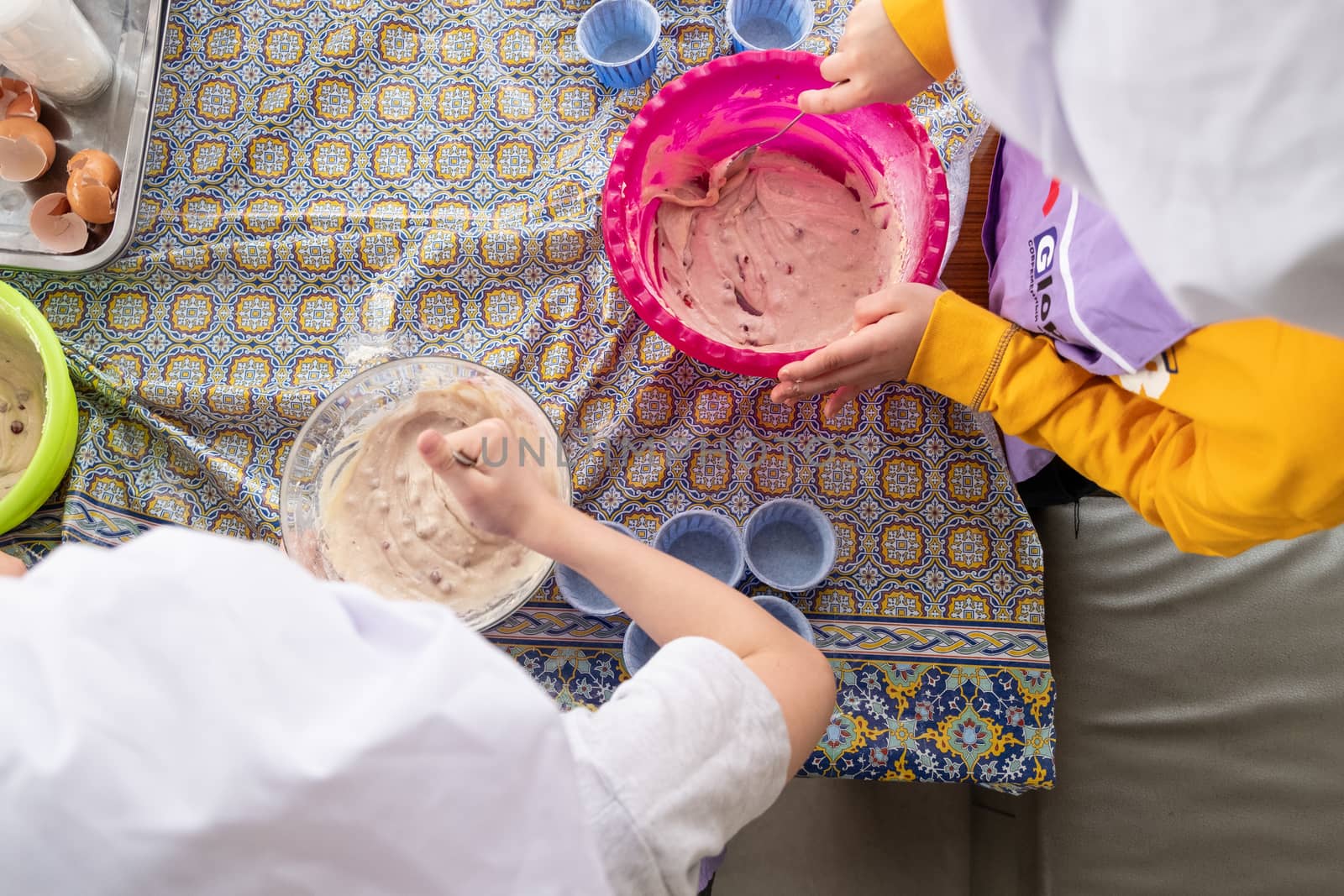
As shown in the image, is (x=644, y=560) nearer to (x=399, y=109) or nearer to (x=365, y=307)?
(x=365, y=307)

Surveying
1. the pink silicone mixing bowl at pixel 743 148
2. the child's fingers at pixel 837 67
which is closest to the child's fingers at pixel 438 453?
the pink silicone mixing bowl at pixel 743 148

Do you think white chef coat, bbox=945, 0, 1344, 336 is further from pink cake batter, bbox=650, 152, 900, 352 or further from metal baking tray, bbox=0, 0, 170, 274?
metal baking tray, bbox=0, 0, 170, 274

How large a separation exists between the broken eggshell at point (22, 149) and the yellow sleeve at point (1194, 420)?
1258mm

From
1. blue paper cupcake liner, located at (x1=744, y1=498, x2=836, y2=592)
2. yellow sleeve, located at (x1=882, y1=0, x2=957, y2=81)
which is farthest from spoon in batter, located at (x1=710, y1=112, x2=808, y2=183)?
blue paper cupcake liner, located at (x1=744, y1=498, x2=836, y2=592)

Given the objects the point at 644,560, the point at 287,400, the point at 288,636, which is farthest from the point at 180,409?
the point at 288,636

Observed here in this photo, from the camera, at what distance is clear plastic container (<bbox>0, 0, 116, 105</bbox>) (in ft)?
3.31

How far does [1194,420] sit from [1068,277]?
7.8 inches

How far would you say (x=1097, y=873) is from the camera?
1188 mm

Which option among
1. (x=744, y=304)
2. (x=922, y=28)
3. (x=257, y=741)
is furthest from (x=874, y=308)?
(x=257, y=741)

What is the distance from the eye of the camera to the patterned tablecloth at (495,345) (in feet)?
3.23

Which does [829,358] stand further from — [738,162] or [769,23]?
[769,23]

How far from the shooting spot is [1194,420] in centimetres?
74

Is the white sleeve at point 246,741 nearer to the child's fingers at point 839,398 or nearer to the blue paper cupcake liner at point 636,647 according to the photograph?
the blue paper cupcake liner at point 636,647

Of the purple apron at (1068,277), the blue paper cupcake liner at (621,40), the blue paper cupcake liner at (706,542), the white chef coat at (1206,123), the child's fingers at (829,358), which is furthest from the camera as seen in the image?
the blue paper cupcake liner at (621,40)
